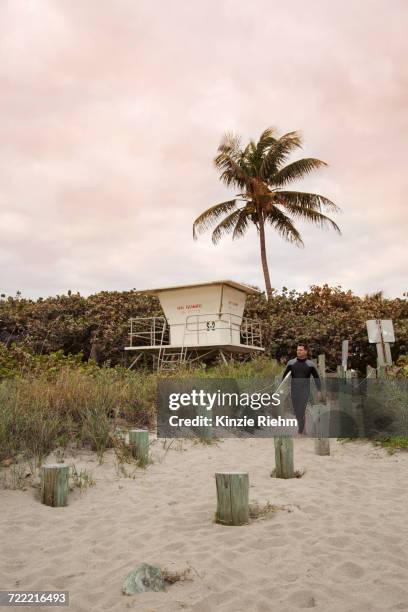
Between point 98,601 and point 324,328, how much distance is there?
62.2ft

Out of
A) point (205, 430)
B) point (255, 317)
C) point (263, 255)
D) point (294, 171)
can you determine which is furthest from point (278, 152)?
point (205, 430)

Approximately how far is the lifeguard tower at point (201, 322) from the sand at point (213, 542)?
39.4 ft

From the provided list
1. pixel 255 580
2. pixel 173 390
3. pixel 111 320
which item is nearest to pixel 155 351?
pixel 111 320

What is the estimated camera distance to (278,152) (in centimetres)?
2617

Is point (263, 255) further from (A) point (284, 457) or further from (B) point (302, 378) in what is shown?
(A) point (284, 457)

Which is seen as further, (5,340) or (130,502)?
(5,340)

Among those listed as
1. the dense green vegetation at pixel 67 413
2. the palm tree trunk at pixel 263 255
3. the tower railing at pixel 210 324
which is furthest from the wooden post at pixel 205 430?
the palm tree trunk at pixel 263 255

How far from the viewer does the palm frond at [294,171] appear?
1022 inches

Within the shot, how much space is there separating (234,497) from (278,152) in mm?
23267

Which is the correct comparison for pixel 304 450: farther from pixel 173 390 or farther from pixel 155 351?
pixel 155 351

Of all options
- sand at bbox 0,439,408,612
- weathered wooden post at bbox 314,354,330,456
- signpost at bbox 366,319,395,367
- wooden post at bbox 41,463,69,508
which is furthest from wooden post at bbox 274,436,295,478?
signpost at bbox 366,319,395,367

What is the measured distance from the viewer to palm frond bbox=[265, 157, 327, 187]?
25953 millimetres

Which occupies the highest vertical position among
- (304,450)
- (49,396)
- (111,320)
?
(111,320)

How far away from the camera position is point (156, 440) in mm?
9227
